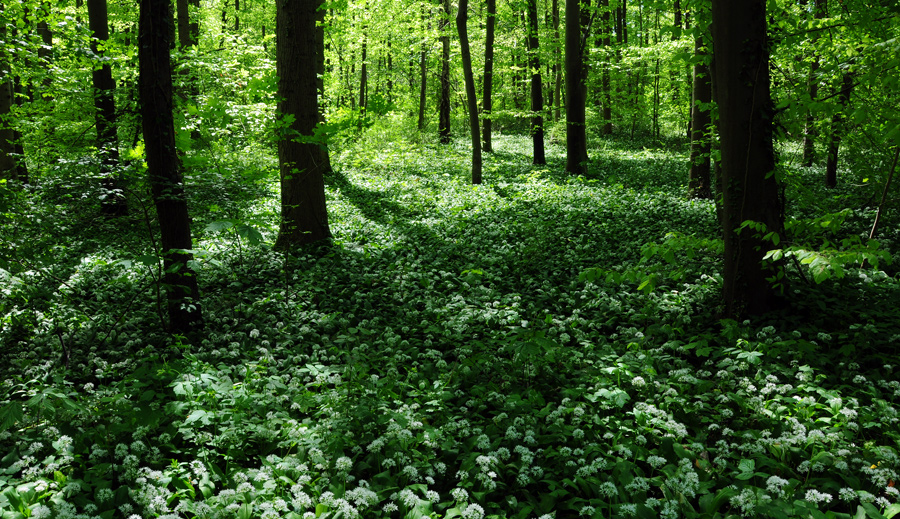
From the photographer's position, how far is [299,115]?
880 centimetres

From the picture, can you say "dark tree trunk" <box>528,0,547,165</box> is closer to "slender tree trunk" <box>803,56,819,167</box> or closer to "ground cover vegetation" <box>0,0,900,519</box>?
"ground cover vegetation" <box>0,0,900,519</box>

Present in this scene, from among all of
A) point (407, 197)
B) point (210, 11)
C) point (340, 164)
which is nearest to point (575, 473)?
point (407, 197)

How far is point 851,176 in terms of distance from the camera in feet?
43.5

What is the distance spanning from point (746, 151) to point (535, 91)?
14021mm

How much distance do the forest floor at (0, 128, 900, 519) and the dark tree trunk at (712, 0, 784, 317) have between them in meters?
0.28

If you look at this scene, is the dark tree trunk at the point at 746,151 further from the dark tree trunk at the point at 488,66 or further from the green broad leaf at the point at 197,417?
the dark tree trunk at the point at 488,66

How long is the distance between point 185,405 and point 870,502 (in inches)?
188

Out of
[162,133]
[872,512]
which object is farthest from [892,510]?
[162,133]

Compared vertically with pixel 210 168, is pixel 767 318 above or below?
below

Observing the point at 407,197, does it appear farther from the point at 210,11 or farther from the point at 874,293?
the point at 210,11

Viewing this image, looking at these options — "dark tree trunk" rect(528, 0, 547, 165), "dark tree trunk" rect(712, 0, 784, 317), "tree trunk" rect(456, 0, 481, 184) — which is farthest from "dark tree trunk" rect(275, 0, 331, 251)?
"dark tree trunk" rect(528, 0, 547, 165)

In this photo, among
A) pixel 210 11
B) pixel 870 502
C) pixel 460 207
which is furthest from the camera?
pixel 210 11

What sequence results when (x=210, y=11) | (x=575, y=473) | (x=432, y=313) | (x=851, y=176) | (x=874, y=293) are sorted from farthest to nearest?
(x=210, y=11)
(x=851, y=176)
(x=432, y=313)
(x=874, y=293)
(x=575, y=473)

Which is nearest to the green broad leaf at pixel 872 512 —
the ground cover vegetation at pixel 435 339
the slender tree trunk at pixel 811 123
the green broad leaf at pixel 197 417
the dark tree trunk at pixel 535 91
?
the ground cover vegetation at pixel 435 339
